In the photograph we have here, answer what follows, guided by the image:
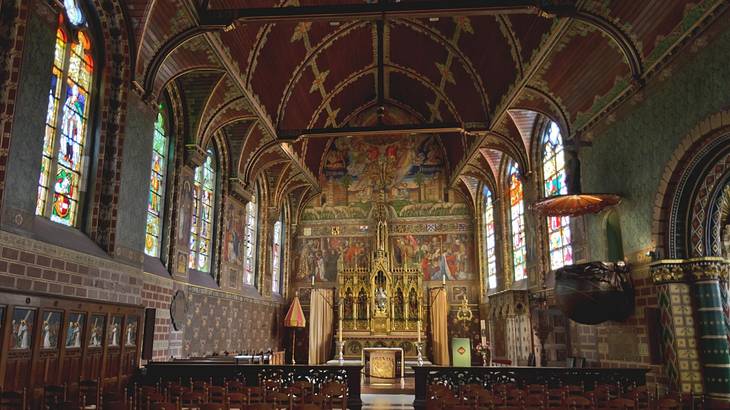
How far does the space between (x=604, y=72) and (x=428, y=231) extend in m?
13.6

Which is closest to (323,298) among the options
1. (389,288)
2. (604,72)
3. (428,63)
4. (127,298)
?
(389,288)

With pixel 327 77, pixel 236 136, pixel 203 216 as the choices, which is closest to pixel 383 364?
pixel 203 216

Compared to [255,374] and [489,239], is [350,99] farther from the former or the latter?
[255,374]

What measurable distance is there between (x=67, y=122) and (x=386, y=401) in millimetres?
8822

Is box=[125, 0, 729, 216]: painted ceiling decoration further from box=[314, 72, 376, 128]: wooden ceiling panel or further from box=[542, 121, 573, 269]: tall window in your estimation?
box=[542, 121, 573, 269]: tall window

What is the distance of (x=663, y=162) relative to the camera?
1055 cm

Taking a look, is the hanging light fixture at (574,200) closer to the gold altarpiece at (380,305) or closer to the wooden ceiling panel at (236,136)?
the wooden ceiling panel at (236,136)

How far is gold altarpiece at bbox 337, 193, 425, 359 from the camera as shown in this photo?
2275 cm

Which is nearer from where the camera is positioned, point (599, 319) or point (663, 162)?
point (663, 162)

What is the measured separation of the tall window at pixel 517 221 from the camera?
64.4 feet

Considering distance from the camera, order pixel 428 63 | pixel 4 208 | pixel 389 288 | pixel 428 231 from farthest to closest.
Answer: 1. pixel 428 231
2. pixel 389 288
3. pixel 428 63
4. pixel 4 208

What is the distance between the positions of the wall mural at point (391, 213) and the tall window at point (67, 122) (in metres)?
14.5

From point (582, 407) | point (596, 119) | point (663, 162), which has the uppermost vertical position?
point (596, 119)

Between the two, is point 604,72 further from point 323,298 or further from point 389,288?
point 323,298
